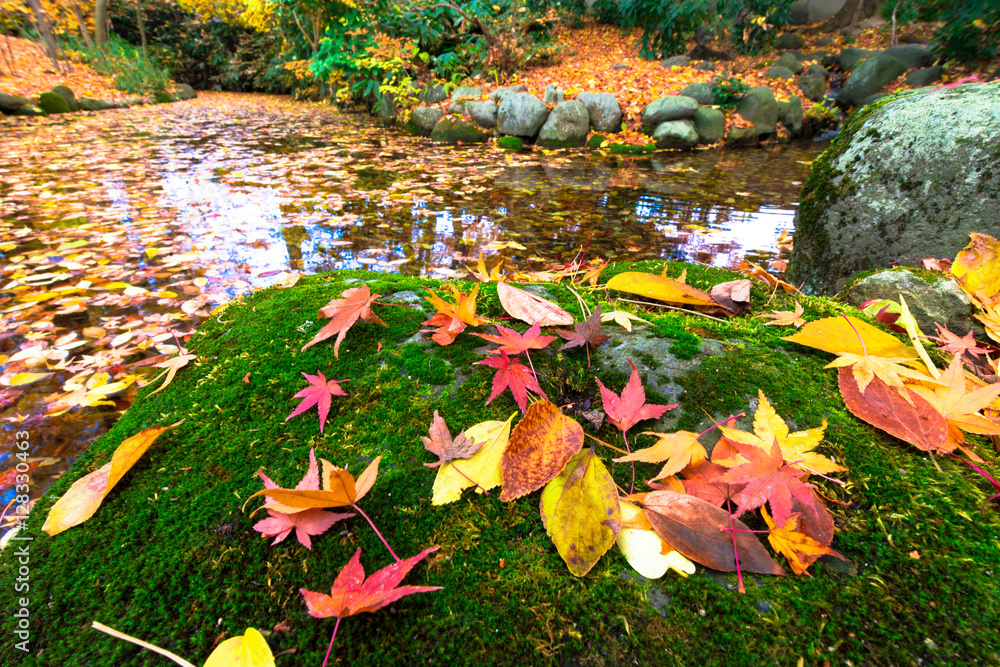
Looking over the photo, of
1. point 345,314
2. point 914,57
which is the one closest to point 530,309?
point 345,314

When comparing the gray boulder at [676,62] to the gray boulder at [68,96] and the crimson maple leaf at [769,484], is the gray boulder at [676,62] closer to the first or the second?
the crimson maple leaf at [769,484]

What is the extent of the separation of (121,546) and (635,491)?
3.23 ft

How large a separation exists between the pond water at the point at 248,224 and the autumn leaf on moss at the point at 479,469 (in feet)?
5.46

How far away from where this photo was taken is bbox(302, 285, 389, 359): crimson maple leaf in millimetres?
1253

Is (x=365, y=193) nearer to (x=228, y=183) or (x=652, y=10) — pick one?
(x=228, y=183)

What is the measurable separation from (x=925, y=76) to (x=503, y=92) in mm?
9288

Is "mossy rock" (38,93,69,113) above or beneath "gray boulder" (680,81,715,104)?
above

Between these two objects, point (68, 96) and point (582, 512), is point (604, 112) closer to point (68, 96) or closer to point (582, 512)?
point (582, 512)

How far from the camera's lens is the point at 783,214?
481 cm

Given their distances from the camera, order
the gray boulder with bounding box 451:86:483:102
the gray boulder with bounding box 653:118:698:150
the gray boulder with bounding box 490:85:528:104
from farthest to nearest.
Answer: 1. the gray boulder with bounding box 451:86:483:102
2. the gray boulder with bounding box 490:85:528:104
3. the gray boulder with bounding box 653:118:698:150

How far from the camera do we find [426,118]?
32.3 ft

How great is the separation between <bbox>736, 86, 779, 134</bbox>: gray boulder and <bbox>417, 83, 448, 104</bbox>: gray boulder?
6471 mm

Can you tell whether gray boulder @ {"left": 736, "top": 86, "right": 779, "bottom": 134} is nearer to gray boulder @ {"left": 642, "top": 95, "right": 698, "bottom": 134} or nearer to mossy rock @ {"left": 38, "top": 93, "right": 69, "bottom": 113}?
gray boulder @ {"left": 642, "top": 95, "right": 698, "bottom": 134}
